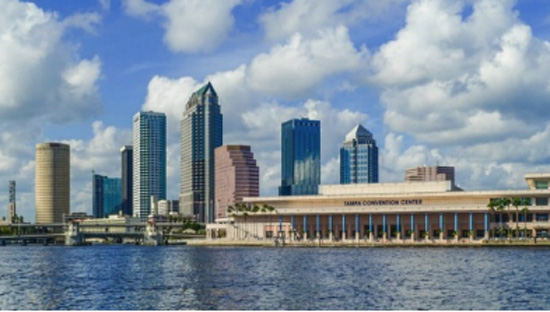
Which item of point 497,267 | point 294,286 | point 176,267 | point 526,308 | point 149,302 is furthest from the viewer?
point 176,267

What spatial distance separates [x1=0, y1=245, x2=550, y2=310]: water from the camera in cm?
7988

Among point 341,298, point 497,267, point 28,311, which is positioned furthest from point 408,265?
point 28,311

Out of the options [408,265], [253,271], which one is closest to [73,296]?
[253,271]

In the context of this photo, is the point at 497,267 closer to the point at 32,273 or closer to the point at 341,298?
the point at 341,298

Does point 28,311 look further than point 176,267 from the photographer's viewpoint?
No

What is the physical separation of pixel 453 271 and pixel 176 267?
156 ft

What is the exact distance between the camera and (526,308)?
74.6 m

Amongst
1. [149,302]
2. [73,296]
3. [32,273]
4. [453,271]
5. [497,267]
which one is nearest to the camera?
[149,302]

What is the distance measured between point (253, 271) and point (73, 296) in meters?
36.7

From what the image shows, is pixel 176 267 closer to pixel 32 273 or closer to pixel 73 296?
pixel 32 273

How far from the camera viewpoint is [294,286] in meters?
96.3

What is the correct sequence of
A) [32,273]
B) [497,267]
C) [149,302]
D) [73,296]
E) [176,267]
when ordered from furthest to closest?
[176,267], [32,273], [497,267], [73,296], [149,302]

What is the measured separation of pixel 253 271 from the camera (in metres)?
122

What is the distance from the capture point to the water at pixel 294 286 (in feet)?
262
